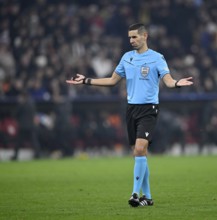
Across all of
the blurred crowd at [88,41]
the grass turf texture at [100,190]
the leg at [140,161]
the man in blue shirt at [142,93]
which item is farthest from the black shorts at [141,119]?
the blurred crowd at [88,41]

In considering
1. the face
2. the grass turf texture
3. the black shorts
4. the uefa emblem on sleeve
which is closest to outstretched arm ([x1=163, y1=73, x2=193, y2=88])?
the uefa emblem on sleeve

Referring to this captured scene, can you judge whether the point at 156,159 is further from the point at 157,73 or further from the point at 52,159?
the point at 157,73

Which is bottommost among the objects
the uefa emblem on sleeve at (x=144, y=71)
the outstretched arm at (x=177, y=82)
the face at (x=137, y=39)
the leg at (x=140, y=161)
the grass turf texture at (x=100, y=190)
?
the grass turf texture at (x=100, y=190)

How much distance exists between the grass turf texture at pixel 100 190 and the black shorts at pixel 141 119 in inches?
38.3

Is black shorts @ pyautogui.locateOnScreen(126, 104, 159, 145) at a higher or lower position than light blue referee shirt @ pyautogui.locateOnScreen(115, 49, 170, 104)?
lower

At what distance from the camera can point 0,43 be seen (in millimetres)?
27250

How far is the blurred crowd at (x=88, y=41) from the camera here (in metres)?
26.3

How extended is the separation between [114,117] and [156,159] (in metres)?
3.83

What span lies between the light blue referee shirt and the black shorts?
0.25ft

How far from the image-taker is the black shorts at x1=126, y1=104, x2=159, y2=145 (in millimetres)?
11414

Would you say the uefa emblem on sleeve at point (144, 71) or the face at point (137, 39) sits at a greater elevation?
the face at point (137, 39)

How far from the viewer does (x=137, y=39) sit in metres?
11.5

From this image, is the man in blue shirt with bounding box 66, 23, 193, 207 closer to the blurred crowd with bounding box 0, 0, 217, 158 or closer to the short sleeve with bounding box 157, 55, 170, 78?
the short sleeve with bounding box 157, 55, 170, 78

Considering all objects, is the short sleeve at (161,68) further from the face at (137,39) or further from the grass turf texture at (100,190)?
the grass turf texture at (100,190)
